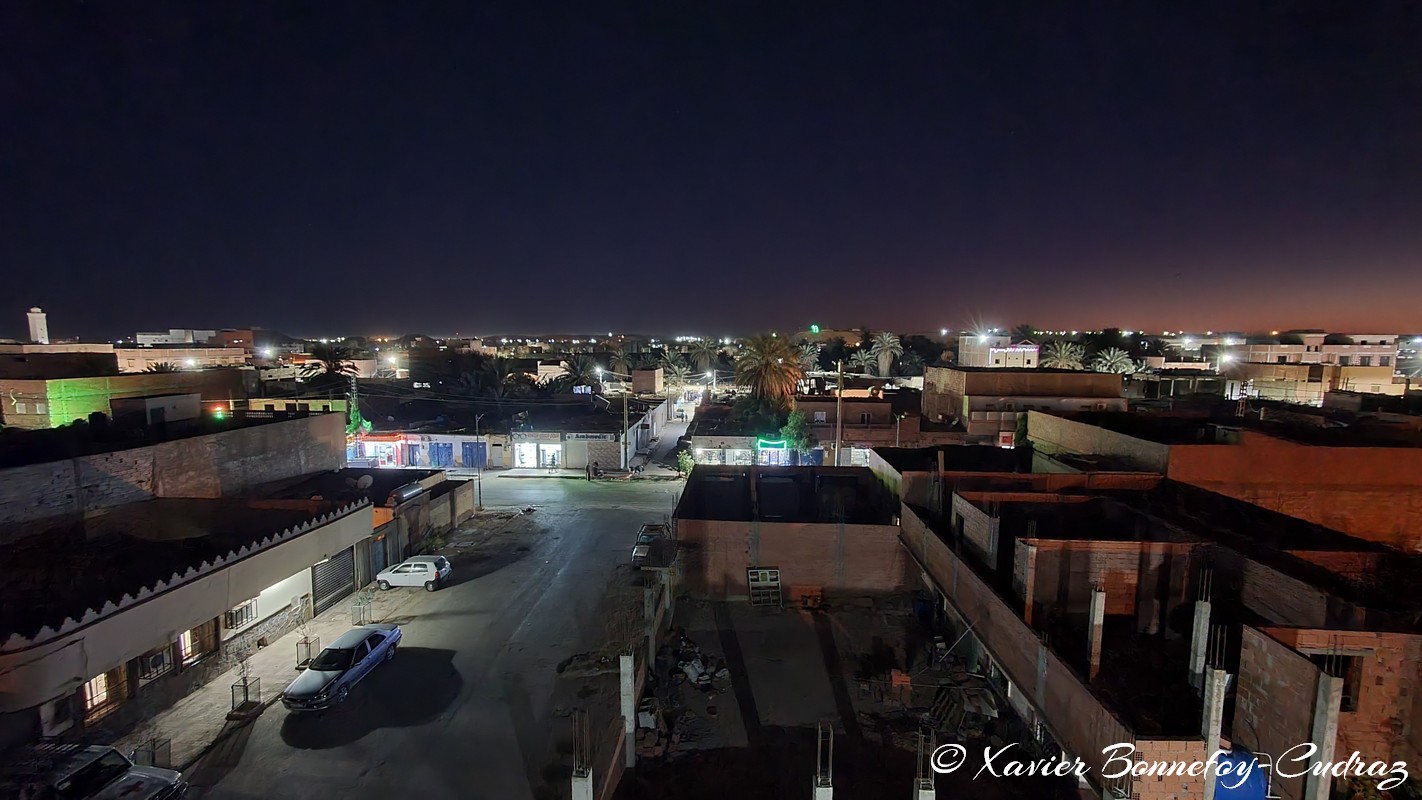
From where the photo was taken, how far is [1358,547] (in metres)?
12.7

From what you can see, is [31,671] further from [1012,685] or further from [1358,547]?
[1358,547]

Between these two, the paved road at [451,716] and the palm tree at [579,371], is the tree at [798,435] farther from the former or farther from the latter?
the palm tree at [579,371]

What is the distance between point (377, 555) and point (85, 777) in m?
9.68

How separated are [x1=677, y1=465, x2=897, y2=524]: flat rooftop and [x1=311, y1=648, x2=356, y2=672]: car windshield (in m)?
8.78

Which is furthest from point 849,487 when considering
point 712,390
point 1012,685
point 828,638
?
point 712,390

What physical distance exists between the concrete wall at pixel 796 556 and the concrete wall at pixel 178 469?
554 inches

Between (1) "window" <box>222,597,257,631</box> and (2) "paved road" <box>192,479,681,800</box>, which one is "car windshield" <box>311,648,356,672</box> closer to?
(2) "paved road" <box>192,479,681,800</box>

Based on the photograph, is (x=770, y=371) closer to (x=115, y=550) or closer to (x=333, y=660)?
(x=333, y=660)

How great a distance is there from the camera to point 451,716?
38.7 feet

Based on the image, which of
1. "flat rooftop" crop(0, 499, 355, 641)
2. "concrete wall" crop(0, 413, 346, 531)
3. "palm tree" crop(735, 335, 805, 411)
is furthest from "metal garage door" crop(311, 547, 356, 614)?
"palm tree" crop(735, 335, 805, 411)

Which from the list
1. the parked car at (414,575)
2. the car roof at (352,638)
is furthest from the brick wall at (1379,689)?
the parked car at (414,575)

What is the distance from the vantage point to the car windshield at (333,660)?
12.4 meters

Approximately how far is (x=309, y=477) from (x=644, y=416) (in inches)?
785

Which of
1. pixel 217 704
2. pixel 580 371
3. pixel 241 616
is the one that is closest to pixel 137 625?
pixel 217 704
